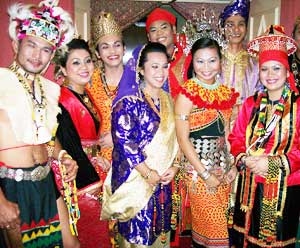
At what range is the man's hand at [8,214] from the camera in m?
1.97

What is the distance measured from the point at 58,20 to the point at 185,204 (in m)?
1.74

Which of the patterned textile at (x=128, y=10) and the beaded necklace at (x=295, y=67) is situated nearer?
the beaded necklace at (x=295, y=67)

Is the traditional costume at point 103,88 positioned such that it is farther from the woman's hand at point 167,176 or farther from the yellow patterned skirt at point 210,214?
the yellow patterned skirt at point 210,214

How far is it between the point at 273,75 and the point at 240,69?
113 centimetres

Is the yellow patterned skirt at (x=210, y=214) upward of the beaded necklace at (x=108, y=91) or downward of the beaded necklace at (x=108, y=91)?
downward

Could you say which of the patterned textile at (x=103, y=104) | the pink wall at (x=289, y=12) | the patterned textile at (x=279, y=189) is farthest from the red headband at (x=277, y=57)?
the pink wall at (x=289, y=12)

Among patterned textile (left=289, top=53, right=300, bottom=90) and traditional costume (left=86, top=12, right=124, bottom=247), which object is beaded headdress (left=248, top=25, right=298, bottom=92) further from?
traditional costume (left=86, top=12, right=124, bottom=247)

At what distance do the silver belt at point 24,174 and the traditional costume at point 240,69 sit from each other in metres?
2.07

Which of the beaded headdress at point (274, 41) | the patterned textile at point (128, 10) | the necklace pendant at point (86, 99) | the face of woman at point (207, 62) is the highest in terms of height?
the patterned textile at point (128, 10)

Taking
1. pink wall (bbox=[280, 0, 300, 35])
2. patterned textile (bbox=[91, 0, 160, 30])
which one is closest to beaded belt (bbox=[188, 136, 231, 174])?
pink wall (bbox=[280, 0, 300, 35])

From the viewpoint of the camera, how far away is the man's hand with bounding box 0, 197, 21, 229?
6.46 ft

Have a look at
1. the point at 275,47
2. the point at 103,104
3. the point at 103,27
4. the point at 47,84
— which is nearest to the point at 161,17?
the point at 103,27

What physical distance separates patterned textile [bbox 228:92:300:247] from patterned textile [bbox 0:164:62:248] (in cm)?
133

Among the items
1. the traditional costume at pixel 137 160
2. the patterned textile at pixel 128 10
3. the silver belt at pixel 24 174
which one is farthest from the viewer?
the patterned textile at pixel 128 10
